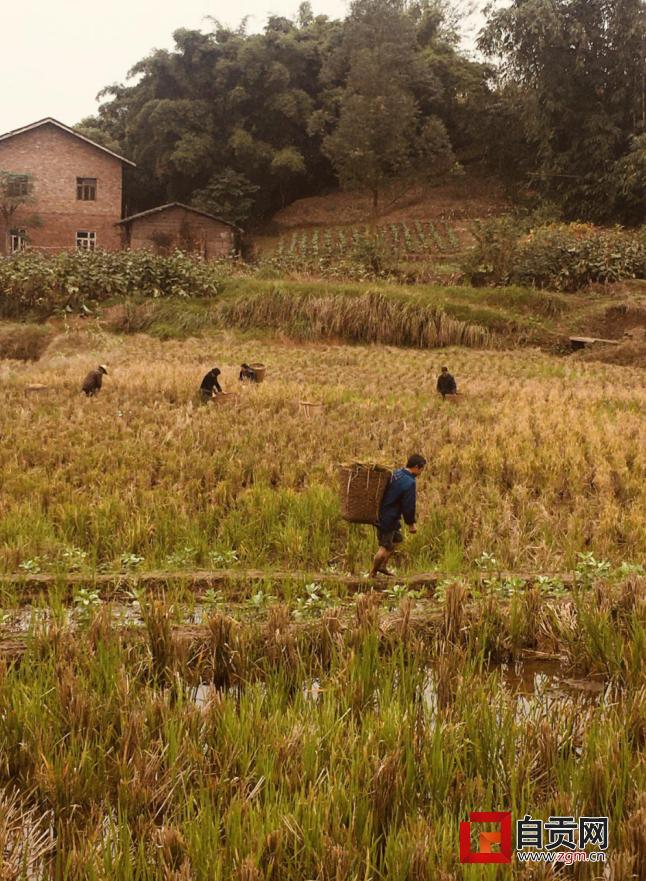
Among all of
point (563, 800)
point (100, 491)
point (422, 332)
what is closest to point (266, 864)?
point (563, 800)

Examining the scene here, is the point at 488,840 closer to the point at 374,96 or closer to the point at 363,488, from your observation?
the point at 363,488

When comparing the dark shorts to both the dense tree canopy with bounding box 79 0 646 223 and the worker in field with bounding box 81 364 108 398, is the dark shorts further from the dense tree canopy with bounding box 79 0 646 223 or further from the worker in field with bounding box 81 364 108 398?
the dense tree canopy with bounding box 79 0 646 223

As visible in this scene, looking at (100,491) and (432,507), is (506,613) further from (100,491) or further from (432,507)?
(100,491)

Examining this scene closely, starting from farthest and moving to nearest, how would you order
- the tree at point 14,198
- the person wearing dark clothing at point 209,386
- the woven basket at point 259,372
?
the tree at point 14,198
the woven basket at point 259,372
the person wearing dark clothing at point 209,386

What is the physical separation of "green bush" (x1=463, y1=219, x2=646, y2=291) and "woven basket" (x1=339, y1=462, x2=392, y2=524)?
19.3 m

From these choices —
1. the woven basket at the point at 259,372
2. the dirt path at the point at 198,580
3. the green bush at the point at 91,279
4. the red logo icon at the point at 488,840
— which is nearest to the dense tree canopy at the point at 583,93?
the green bush at the point at 91,279

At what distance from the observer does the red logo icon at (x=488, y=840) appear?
6.84 feet

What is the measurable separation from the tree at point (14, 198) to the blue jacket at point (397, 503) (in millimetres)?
27726

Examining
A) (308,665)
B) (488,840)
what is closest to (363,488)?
(308,665)

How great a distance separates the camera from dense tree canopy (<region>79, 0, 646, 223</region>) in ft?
93.3

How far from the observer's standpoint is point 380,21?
28250 mm

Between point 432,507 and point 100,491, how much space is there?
119 inches

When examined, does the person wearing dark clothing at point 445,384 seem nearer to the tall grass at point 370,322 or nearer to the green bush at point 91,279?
the tall grass at point 370,322

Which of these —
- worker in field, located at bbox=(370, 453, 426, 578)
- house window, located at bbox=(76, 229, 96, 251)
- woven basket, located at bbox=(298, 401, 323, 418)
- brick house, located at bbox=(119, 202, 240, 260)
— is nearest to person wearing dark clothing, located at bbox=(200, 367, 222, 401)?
woven basket, located at bbox=(298, 401, 323, 418)
